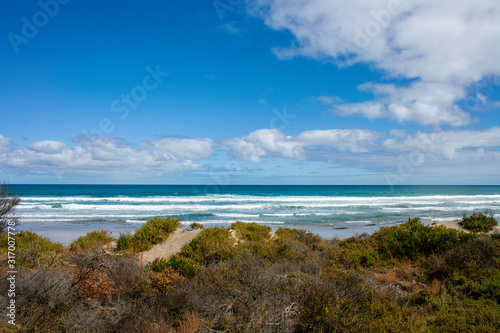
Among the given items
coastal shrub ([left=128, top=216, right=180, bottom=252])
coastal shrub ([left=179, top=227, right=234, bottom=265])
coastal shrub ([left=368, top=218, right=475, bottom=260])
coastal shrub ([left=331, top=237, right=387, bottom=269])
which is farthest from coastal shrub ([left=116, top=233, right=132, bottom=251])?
coastal shrub ([left=368, top=218, right=475, bottom=260])

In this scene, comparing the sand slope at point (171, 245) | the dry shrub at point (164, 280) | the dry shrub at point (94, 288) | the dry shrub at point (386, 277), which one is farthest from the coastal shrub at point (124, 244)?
the dry shrub at point (386, 277)

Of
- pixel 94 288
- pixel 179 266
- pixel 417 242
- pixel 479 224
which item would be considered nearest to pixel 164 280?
pixel 94 288

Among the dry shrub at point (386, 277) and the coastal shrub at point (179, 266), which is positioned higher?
the coastal shrub at point (179, 266)

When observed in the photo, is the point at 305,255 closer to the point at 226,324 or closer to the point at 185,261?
the point at 185,261

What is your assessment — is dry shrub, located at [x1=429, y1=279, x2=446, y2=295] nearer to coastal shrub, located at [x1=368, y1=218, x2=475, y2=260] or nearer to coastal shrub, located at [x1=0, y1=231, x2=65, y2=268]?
coastal shrub, located at [x1=368, y1=218, x2=475, y2=260]

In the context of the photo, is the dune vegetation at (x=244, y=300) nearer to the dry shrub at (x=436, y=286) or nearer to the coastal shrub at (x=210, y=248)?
the dry shrub at (x=436, y=286)

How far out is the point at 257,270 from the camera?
5.37 meters

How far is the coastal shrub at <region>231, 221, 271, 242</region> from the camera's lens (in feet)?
38.1

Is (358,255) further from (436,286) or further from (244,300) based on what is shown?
(244,300)

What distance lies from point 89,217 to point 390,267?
93.9 ft

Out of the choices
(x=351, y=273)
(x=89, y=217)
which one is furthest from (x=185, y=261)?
(x=89, y=217)

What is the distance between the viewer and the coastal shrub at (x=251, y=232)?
38.1 feet

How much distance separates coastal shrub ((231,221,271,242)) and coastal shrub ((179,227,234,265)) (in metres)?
0.97

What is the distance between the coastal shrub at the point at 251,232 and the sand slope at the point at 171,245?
1.66m
